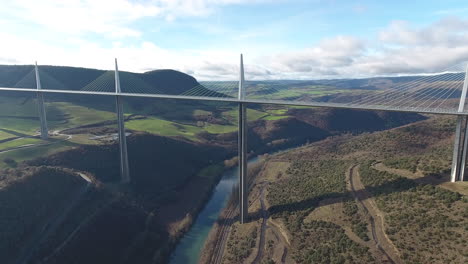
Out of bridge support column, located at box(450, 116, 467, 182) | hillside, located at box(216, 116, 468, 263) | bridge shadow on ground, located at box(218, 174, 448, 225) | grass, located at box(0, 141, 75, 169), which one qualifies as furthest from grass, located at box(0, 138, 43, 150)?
bridge support column, located at box(450, 116, 467, 182)

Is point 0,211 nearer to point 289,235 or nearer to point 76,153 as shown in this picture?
point 76,153

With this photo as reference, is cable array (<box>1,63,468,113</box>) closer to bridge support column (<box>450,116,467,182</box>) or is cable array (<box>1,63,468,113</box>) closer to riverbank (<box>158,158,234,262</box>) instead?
bridge support column (<box>450,116,467,182</box>)

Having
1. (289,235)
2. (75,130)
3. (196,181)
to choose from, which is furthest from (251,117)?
(289,235)

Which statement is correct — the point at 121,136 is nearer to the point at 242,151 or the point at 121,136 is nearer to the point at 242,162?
the point at 242,151

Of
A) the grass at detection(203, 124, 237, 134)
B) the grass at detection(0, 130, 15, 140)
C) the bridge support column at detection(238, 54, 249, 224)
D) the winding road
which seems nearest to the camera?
the winding road

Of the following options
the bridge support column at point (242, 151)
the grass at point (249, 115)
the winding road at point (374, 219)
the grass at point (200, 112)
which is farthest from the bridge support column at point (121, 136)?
the grass at point (249, 115)

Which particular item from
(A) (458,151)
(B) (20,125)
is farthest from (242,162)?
(B) (20,125)

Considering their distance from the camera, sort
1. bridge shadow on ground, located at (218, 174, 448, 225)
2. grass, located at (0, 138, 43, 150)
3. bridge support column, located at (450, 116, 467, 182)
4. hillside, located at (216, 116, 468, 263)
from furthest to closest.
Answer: grass, located at (0, 138, 43, 150) < bridge shadow on ground, located at (218, 174, 448, 225) < bridge support column, located at (450, 116, 467, 182) < hillside, located at (216, 116, 468, 263)
